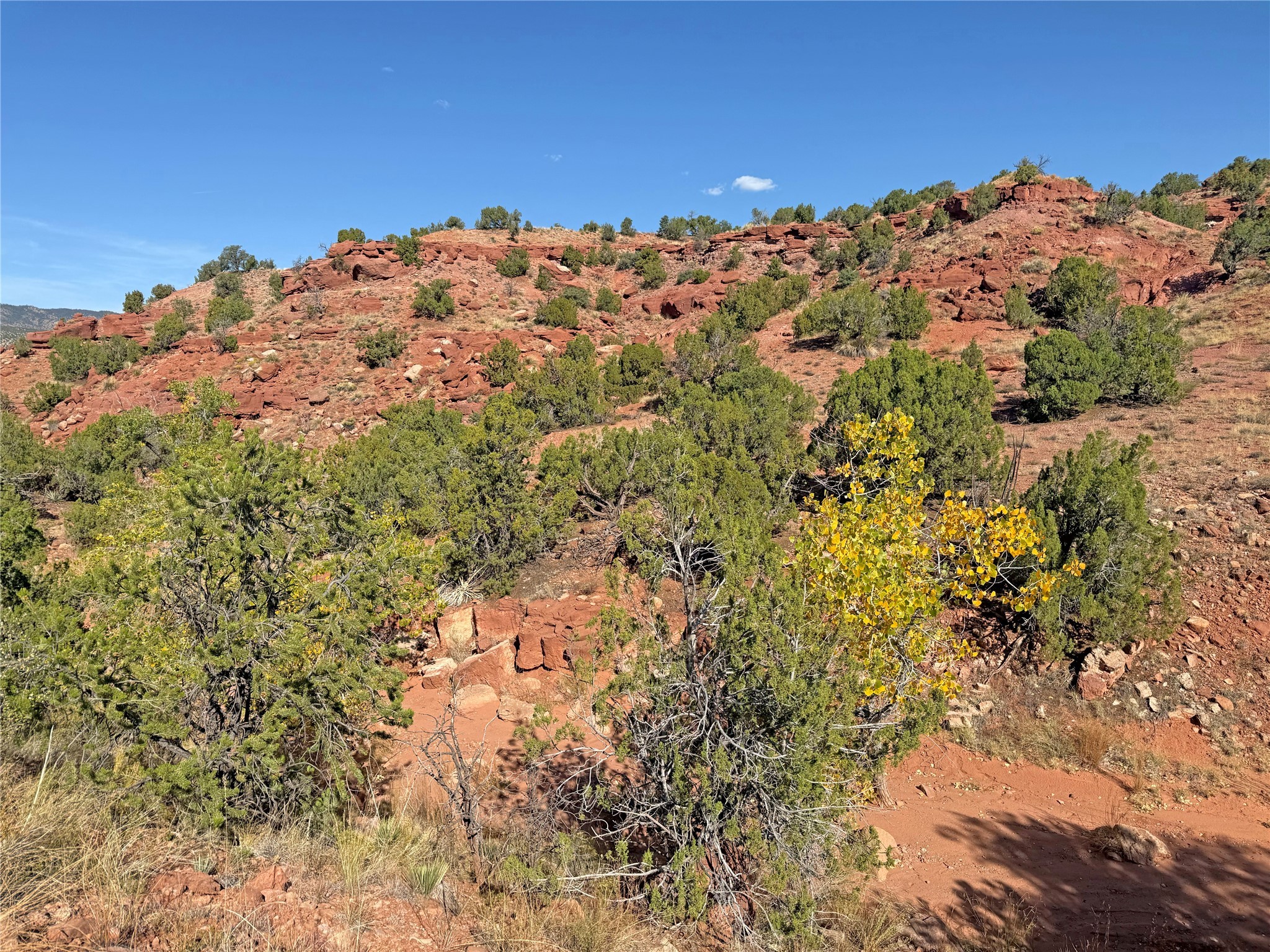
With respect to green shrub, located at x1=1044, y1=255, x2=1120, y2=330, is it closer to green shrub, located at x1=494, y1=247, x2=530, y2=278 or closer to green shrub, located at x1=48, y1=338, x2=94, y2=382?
green shrub, located at x1=494, y1=247, x2=530, y2=278

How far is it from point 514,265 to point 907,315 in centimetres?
2637

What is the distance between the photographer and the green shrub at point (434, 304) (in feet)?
117

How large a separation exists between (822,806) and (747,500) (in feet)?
24.3

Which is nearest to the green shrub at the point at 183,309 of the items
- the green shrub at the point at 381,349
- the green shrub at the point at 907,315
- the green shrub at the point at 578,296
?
the green shrub at the point at 381,349

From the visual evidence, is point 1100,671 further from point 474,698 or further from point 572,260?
point 572,260

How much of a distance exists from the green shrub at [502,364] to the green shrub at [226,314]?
714 inches

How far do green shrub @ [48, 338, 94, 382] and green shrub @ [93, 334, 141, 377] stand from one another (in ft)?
1.54

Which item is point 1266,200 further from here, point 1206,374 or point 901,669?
point 901,669

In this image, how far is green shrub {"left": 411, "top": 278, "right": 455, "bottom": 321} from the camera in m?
35.8

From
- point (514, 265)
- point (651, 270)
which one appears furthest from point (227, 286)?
point (651, 270)


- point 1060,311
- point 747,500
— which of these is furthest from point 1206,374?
point 747,500

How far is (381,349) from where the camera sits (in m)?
32.0

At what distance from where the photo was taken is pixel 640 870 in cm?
537

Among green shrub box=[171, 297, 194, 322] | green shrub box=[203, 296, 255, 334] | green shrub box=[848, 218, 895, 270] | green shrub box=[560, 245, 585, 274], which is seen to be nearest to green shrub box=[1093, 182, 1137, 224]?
green shrub box=[848, 218, 895, 270]
